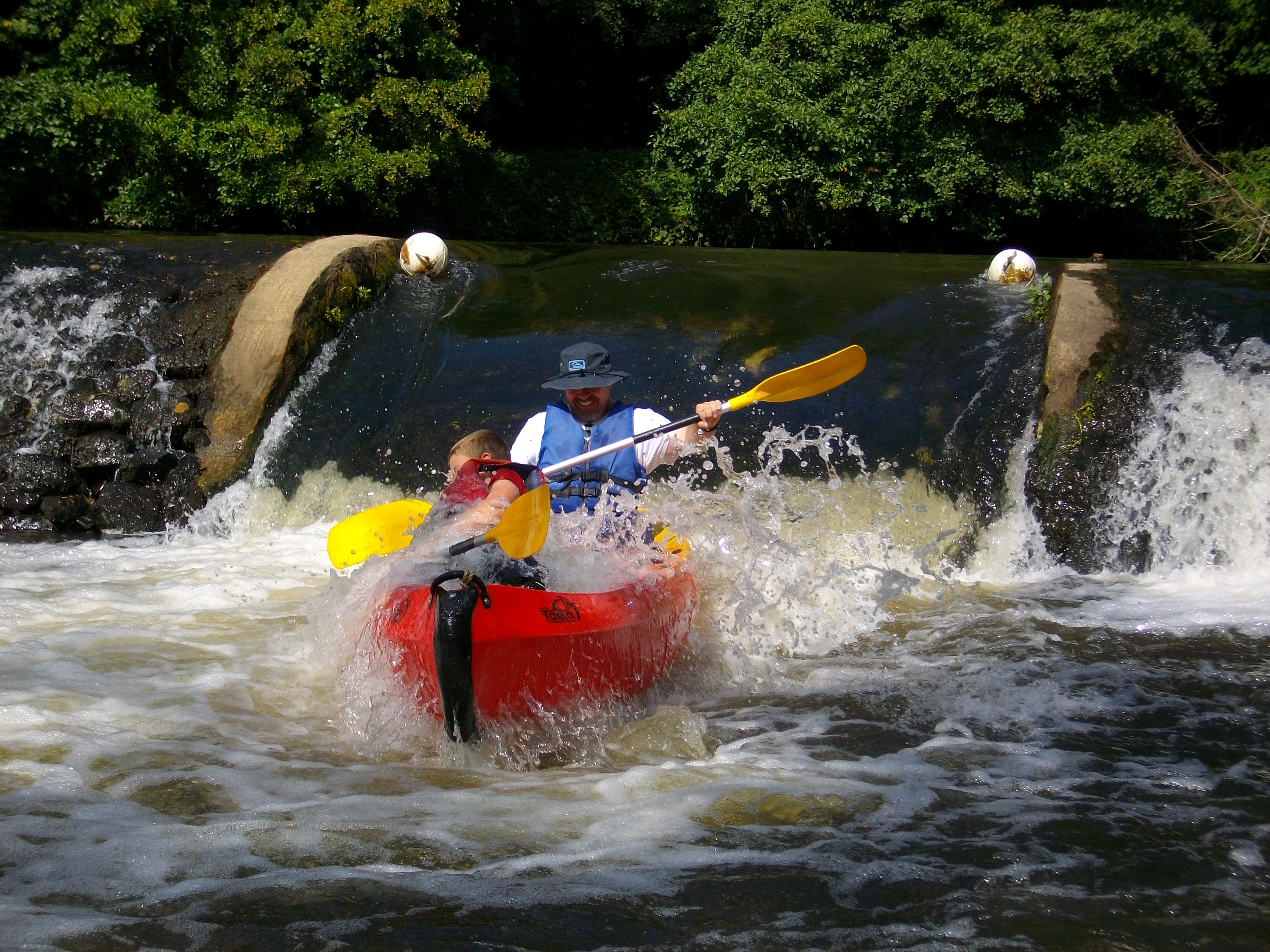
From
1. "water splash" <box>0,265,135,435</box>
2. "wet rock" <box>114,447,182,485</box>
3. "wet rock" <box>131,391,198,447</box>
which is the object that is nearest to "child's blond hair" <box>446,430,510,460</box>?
"wet rock" <box>114,447,182,485</box>

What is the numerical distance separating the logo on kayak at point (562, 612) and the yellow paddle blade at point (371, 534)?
710mm

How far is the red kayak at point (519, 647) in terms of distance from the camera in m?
3.24

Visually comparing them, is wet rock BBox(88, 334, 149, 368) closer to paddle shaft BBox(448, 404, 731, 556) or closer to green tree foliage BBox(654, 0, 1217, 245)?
paddle shaft BBox(448, 404, 731, 556)

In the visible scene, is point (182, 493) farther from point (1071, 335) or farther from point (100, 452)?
point (1071, 335)

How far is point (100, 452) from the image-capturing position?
6582mm

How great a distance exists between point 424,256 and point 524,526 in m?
4.99

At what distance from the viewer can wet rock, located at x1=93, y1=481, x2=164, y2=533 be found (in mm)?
6301

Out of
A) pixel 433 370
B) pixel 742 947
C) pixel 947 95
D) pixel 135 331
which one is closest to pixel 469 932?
pixel 742 947

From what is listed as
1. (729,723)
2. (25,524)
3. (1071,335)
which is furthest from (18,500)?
(1071,335)

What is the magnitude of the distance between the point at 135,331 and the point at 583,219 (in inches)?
255

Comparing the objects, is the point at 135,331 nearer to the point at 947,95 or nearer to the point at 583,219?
the point at 583,219

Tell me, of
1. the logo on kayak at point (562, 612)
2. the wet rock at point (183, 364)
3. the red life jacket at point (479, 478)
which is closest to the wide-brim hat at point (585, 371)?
the red life jacket at point (479, 478)

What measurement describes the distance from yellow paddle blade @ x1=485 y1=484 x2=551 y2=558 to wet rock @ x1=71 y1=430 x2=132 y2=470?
4.01 m

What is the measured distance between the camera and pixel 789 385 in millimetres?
4875
